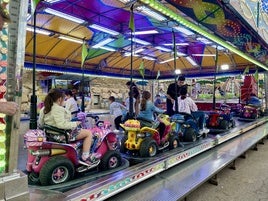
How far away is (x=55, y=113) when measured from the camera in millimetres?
2229

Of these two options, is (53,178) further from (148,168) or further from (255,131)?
(255,131)

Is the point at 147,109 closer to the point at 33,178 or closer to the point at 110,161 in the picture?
the point at 110,161

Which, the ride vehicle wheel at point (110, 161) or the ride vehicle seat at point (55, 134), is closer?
the ride vehicle seat at point (55, 134)

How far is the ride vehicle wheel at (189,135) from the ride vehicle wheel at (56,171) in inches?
93.1

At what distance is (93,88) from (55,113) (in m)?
10.7

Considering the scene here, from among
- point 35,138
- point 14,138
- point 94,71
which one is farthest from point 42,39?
point 14,138

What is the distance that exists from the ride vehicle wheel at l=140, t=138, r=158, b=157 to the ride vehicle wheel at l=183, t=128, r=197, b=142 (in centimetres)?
112

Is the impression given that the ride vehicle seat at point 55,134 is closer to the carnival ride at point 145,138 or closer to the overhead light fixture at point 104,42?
the carnival ride at point 145,138

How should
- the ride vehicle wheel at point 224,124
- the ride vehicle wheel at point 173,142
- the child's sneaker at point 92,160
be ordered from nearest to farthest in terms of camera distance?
the child's sneaker at point 92,160
the ride vehicle wheel at point 173,142
the ride vehicle wheel at point 224,124

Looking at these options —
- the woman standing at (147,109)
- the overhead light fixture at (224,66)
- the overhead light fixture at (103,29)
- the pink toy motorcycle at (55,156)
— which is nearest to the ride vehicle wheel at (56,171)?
the pink toy motorcycle at (55,156)

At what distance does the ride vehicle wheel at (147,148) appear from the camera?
302cm

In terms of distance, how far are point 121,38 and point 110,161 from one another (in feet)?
18.4

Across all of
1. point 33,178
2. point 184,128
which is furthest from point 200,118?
point 33,178

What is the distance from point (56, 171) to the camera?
2.13 meters
